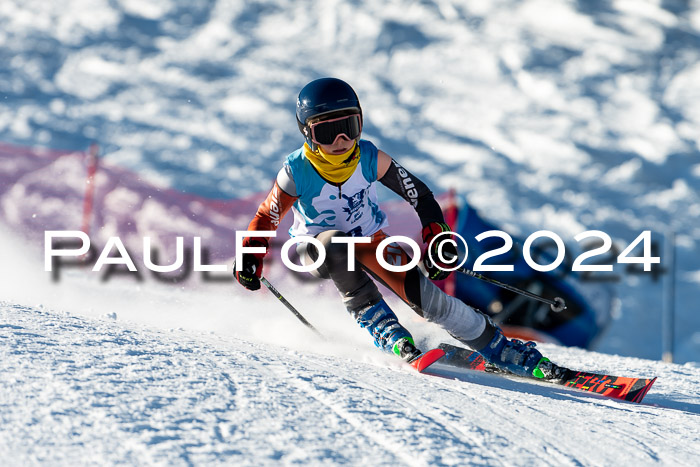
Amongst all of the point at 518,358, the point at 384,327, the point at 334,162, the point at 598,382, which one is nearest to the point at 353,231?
the point at 334,162

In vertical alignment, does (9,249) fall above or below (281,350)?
above

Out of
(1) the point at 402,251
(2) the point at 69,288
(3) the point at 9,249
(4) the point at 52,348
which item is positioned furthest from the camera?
(3) the point at 9,249

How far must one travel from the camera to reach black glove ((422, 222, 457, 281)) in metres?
3.73

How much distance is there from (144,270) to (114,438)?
304 inches

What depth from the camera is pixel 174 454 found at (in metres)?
1.73

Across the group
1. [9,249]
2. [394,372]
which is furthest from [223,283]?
[394,372]

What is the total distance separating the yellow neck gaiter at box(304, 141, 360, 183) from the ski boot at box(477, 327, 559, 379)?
123cm

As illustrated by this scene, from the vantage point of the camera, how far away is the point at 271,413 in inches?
82.9

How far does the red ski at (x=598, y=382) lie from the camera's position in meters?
3.24

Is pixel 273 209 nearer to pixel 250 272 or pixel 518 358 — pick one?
pixel 250 272

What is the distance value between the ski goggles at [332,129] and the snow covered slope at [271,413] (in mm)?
1148

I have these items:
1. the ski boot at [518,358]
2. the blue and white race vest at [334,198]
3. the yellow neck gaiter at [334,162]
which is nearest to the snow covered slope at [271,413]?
the ski boot at [518,358]

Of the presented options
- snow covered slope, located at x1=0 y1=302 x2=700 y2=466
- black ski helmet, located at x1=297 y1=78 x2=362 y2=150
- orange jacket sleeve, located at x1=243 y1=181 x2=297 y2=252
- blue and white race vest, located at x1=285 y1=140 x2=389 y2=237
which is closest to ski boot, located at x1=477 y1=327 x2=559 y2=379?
snow covered slope, located at x1=0 y1=302 x2=700 y2=466

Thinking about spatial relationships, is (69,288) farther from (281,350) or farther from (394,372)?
(394,372)
